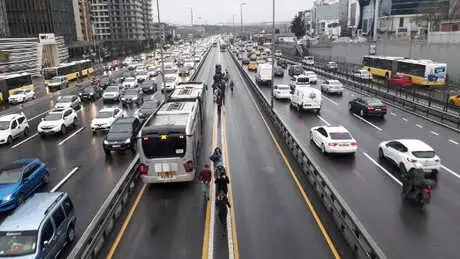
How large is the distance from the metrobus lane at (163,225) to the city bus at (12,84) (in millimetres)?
38870

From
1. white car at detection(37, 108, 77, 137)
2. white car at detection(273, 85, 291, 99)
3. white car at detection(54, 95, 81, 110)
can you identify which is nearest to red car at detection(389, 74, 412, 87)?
white car at detection(273, 85, 291, 99)

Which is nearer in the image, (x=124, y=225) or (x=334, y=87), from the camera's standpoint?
(x=124, y=225)

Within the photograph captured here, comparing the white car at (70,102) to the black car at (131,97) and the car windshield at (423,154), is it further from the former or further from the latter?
the car windshield at (423,154)

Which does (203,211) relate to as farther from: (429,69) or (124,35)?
(124,35)

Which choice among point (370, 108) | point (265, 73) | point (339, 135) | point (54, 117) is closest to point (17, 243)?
point (339, 135)

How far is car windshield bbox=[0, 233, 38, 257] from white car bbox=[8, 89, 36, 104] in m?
41.4

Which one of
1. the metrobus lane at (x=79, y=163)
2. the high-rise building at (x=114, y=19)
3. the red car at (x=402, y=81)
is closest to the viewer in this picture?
the metrobus lane at (x=79, y=163)

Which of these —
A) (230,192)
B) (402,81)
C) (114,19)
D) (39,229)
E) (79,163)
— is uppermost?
(114,19)

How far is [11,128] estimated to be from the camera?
1070 inches

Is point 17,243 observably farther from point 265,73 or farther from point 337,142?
point 265,73

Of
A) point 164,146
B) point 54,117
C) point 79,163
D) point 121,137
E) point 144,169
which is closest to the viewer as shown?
point 164,146

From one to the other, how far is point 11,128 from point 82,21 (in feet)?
414

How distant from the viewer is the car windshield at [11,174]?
51.5ft

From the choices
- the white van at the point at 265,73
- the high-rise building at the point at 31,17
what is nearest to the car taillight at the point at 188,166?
the white van at the point at 265,73
